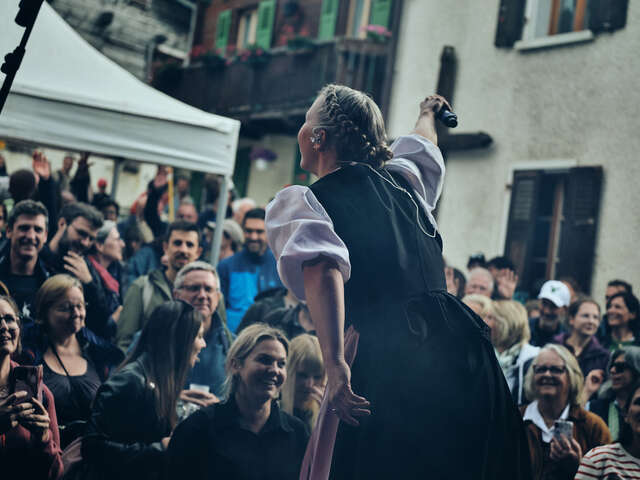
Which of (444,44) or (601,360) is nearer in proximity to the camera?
(601,360)

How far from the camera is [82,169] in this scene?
8008mm

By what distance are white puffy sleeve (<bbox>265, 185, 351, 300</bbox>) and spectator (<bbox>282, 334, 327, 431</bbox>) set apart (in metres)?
2.08

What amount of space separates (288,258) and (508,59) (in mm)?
8951

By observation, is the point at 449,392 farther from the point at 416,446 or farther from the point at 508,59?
the point at 508,59

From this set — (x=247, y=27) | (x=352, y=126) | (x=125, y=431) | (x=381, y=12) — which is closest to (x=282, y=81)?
(x=381, y=12)

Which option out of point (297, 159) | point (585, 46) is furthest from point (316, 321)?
point (297, 159)

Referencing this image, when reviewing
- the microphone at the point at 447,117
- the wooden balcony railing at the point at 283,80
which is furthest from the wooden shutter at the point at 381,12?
the microphone at the point at 447,117

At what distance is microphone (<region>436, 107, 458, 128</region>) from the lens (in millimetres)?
2949

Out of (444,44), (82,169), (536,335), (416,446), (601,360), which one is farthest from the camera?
(444,44)

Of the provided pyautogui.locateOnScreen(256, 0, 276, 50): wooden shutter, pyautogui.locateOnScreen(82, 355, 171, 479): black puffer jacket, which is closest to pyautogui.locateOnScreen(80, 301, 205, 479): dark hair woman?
pyautogui.locateOnScreen(82, 355, 171, 479): black puffer jacket

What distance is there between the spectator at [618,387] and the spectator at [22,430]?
9.36ft

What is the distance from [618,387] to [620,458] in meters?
0.89

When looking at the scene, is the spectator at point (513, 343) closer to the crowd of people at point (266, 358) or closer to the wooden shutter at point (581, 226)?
the crowd of people at point (266, 358)

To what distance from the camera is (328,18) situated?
582 inches
